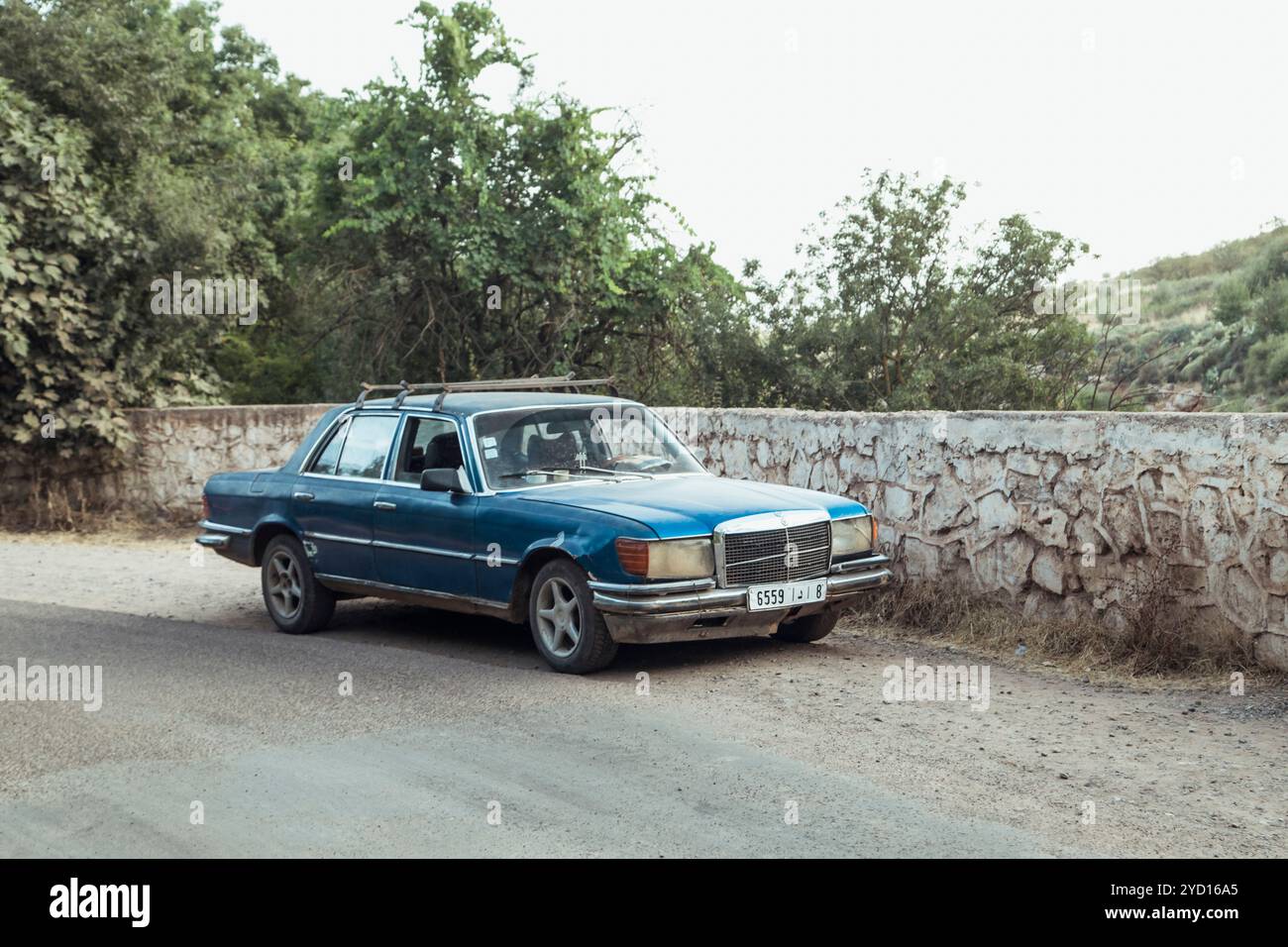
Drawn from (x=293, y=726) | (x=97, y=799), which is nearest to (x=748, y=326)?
(x=293, y=726)

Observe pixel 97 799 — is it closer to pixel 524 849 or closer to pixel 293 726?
pixel 293 726

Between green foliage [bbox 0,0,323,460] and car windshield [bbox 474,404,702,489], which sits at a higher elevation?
green foliage [bbox 0,0,323,460]

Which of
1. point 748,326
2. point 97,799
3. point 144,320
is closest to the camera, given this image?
point 97,799

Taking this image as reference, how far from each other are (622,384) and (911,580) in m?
10.2

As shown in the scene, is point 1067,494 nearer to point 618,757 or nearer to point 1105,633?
point 1105,633

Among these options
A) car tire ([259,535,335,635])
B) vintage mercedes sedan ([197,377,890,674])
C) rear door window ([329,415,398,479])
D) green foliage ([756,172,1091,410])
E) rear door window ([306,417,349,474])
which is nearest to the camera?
vintage mercedes sedan ([197,377,890,674])

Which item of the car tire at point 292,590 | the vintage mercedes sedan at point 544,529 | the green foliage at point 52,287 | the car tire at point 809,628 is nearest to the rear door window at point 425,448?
the vintage mercedes sedan at point 544,529

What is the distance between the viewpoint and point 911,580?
10500 mm

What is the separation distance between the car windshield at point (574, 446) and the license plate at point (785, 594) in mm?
1369

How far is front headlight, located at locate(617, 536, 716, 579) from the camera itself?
8.16 m

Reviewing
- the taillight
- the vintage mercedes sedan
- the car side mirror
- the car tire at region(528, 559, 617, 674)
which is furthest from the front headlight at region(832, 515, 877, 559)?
the car side mirror

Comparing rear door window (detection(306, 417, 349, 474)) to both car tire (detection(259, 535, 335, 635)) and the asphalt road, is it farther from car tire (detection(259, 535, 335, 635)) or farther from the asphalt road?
the asphalt road

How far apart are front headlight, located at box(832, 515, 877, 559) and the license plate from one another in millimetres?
332

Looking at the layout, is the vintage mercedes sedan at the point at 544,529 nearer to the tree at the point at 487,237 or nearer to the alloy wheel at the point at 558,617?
the alloy wheel at the point at 558,617
